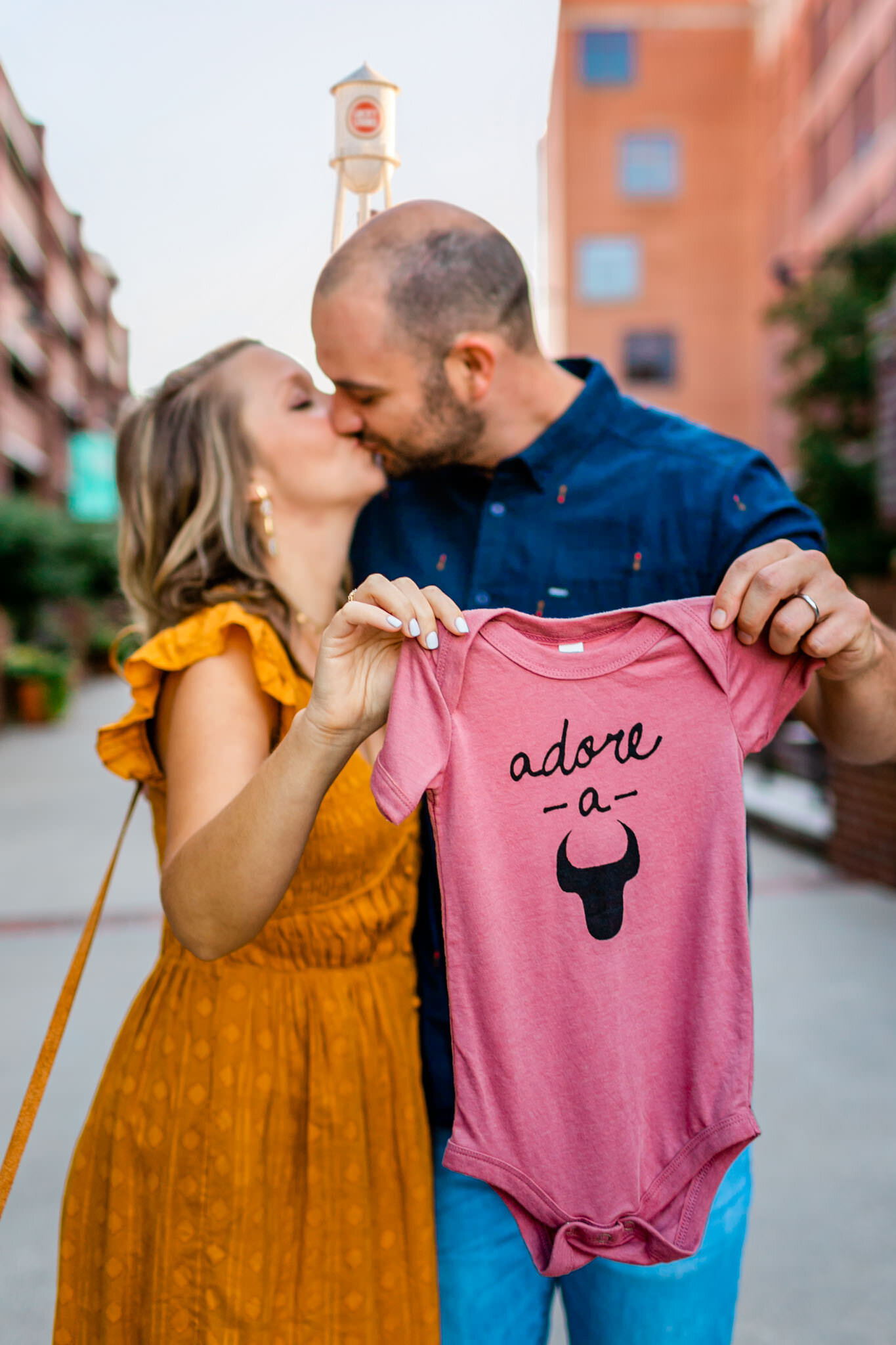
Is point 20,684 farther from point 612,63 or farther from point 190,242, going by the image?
point 612,63

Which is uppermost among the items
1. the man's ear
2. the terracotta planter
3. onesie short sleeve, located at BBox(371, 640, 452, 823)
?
the man's ear

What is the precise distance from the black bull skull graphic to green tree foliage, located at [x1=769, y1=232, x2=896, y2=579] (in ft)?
52.0

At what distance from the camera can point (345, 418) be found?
1.74 m

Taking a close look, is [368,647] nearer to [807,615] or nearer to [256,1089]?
[807,615]

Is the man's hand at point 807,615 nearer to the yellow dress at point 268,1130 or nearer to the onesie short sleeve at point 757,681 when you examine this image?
the onesie short sleeve at point 757,681

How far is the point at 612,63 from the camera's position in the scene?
2922cm

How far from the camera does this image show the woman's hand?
1.22 m

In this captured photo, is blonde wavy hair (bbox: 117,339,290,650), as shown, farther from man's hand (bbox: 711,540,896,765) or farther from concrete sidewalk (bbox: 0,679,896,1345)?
concrete sidewalk (bbox: 0,679,896,1345)

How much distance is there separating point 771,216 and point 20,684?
23852mm

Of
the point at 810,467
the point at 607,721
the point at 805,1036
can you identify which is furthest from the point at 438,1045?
the point at 810,467

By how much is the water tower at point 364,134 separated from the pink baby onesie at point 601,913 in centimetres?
72

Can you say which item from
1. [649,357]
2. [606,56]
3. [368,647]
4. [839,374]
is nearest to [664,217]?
[649,357]

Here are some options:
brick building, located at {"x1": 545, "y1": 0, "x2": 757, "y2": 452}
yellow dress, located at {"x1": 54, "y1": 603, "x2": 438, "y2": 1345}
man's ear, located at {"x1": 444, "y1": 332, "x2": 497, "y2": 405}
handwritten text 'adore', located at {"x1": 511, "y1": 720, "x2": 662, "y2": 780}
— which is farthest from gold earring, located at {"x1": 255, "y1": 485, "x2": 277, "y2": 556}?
brick building, located at {"x1": 545, "y1": 0, "x2": 757, "y2": 452}

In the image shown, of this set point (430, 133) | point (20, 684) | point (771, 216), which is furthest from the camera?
point (771, 216)
